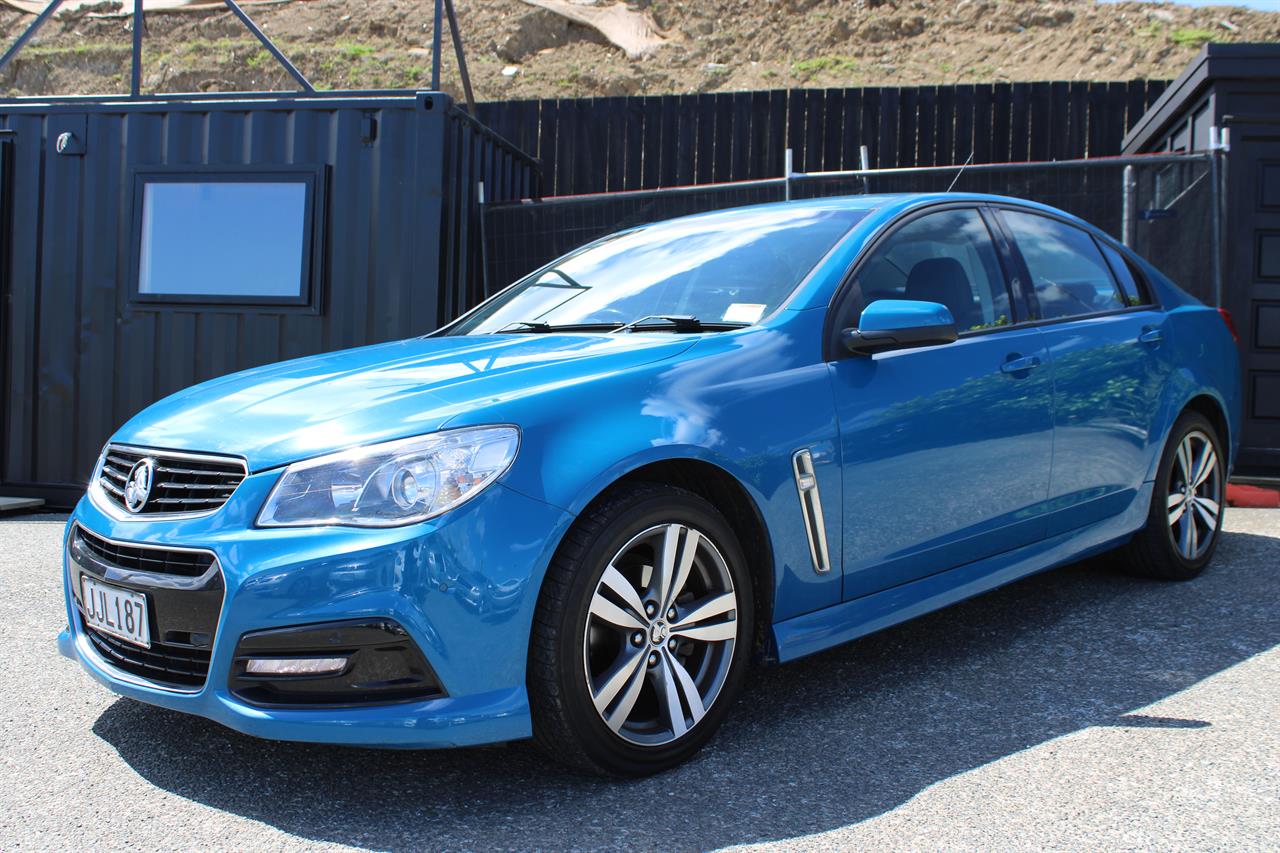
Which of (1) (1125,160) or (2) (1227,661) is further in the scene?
(1) (1125,160)

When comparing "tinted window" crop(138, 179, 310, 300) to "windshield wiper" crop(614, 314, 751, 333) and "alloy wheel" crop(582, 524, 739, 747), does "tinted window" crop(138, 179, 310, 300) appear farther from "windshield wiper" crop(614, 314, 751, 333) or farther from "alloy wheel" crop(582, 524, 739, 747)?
"alloy wheel" crop(582, 524, 739, 747)

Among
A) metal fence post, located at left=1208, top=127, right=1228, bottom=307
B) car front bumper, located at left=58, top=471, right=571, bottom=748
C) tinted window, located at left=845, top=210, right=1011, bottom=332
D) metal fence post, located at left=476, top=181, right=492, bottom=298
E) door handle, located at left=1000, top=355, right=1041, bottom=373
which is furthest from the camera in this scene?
metal fence post, located at left=476, top=181, right=492, bottom=298

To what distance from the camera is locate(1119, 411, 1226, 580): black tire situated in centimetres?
459

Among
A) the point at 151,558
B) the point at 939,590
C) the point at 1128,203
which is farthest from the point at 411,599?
the point at 1128,203

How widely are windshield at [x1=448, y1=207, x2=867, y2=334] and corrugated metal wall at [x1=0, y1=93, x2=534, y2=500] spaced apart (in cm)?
343

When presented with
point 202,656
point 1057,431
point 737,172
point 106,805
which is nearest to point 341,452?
point 202,656

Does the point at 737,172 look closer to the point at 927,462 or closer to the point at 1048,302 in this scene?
the point at 1048,302

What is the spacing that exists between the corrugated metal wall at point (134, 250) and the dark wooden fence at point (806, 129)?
3.57 m

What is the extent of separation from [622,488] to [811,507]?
611 millimetres

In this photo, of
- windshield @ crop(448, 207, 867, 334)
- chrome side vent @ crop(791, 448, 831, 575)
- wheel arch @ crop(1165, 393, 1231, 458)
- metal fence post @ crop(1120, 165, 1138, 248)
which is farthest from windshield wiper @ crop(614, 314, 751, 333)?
metal fence post @ crop(1120, 165, 1138, 248)

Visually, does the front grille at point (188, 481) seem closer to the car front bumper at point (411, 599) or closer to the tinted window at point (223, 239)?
the car front bumper at point (411, 599)

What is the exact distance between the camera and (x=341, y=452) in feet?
8.52

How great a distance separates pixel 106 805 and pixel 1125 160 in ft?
21.2

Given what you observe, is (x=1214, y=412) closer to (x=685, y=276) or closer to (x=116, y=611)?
(x=685, y=276)
